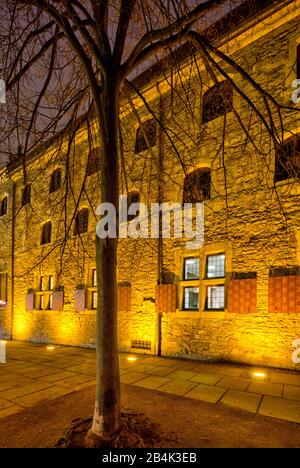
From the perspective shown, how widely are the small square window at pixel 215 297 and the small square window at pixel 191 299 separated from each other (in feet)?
1.28

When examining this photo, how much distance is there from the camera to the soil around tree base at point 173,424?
3.31m

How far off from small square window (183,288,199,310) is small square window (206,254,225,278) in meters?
0.66

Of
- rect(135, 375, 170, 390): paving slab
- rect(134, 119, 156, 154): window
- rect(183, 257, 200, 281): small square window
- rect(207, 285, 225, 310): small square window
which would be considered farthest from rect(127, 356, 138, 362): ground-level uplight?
rect(134, 119, 156, 154): window

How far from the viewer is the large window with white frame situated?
7938 millimetres

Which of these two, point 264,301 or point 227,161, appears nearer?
point 264,301

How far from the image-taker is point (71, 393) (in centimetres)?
519

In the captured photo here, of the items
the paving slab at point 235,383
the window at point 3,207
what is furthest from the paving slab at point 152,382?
the window at point 3,207

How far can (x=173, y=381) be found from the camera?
5891 mm

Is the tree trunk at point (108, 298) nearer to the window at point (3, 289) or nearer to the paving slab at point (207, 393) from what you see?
the paving slab at point (207, 393)

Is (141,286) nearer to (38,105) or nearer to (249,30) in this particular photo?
(38,105)

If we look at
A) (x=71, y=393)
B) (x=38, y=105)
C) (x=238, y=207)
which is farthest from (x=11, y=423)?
(x=238, y=207)

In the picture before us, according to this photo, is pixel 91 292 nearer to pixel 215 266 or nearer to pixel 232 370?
pixel 215 266

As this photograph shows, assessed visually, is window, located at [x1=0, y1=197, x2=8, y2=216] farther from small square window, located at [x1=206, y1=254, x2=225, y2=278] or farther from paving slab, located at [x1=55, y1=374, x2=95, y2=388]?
small square window, located at [x1=206, y1=254, x2=225, y2=278]

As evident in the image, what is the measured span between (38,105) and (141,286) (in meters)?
6.29
